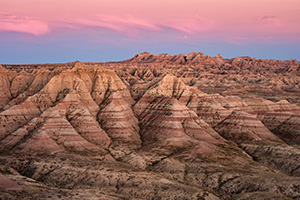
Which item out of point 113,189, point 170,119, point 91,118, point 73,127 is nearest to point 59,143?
point 73,127

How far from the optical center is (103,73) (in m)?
134

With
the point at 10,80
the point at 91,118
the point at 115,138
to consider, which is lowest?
the point at 115,138

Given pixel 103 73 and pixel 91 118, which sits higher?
pixel 103 73

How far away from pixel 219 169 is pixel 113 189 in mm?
30573

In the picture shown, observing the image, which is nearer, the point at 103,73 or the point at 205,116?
the point at 205,116

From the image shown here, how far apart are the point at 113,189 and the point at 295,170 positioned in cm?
5322

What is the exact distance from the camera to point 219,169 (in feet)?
253

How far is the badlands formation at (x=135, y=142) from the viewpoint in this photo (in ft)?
206

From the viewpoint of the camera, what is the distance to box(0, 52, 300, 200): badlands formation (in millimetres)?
62750

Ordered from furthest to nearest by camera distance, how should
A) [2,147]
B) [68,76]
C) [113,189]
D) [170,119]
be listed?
[68,76]
[170,119]
[2,147]
[113,189]

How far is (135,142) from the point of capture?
338 ft

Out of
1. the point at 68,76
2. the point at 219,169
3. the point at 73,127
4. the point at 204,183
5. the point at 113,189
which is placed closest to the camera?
the point at 113,189

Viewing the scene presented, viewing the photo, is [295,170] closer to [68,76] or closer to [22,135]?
[22,135]

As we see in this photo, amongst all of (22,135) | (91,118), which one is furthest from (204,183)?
(22,135)
